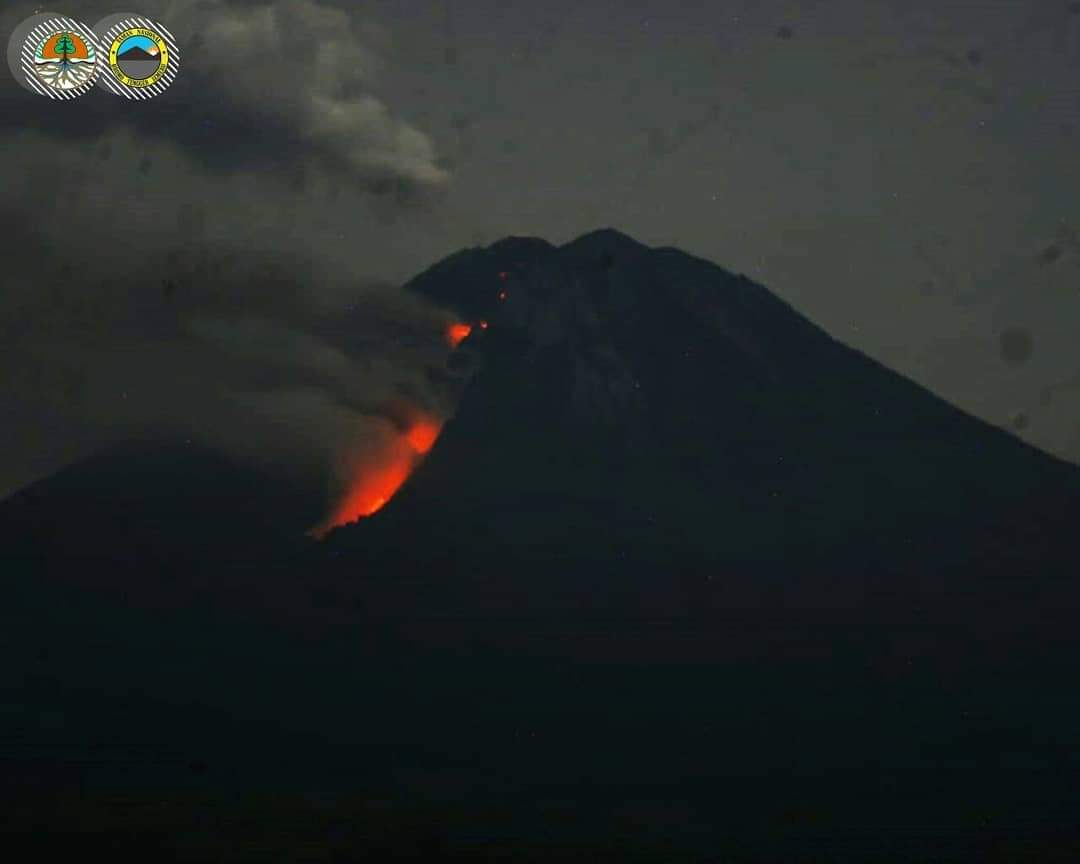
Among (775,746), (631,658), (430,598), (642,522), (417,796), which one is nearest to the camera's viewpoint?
(417,796)

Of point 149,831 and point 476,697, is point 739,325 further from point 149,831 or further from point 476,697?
point 149,831

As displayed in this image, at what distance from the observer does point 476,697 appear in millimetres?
68000

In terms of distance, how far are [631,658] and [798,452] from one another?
72.0 ft

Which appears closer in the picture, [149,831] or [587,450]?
[149,831]

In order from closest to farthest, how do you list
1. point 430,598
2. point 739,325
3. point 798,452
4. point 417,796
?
point 417,796 < point 430,598 < point 798,452 < point 739,325

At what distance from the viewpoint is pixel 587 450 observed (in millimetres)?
85375

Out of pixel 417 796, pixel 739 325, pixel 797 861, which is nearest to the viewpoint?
pixel 797 861

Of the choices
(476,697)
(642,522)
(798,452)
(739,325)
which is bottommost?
(476,697)

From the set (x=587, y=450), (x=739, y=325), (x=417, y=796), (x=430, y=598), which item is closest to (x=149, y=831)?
(x=417, y=796)

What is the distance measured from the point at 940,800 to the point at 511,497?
28.9 metres

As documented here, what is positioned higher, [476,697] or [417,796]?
[476,697]

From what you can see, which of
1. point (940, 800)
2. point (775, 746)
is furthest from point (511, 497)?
point (940, 800)

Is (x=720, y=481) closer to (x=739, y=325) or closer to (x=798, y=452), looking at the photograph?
A: (x=798, y=452)

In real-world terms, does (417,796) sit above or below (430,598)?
below
